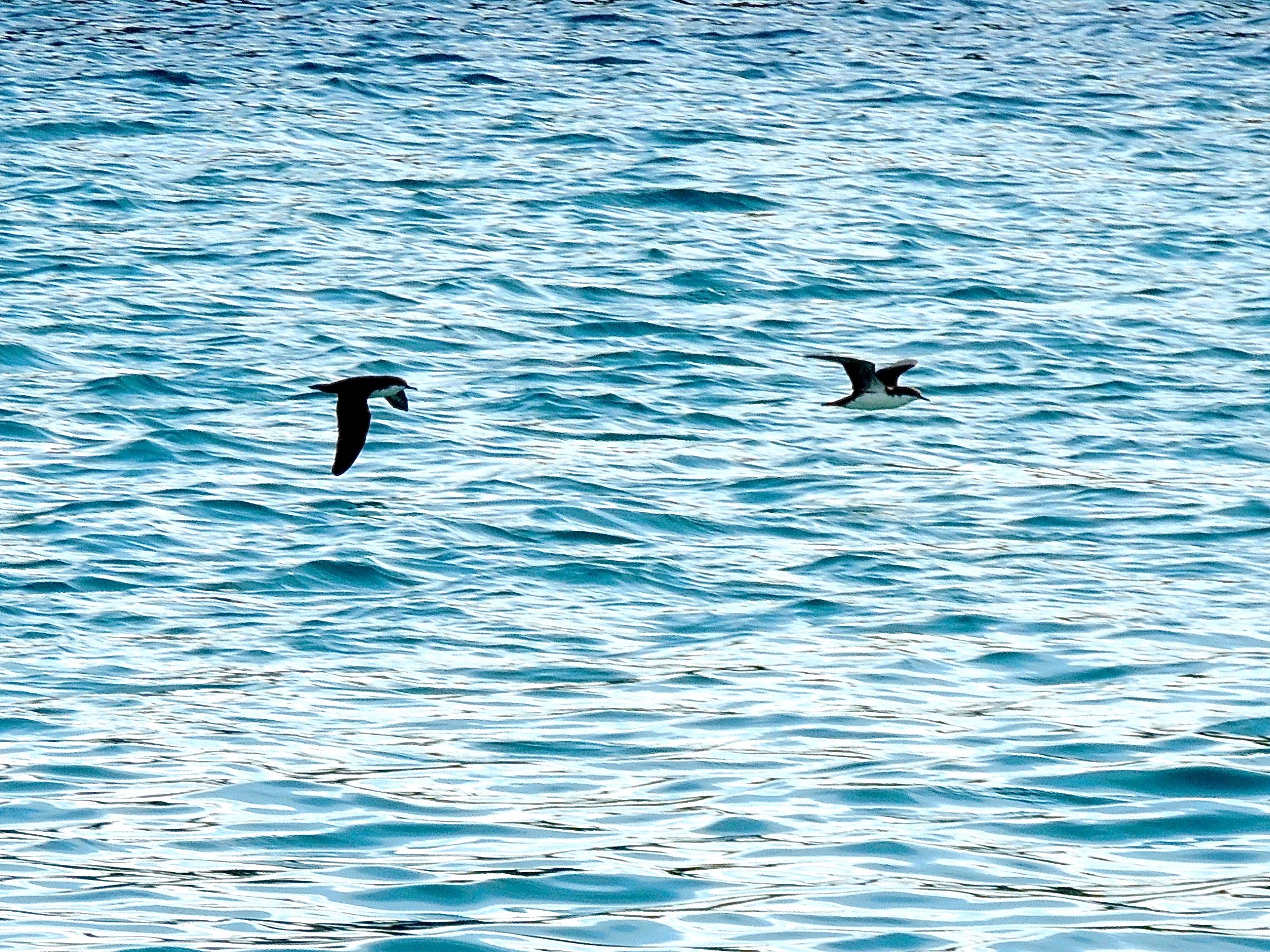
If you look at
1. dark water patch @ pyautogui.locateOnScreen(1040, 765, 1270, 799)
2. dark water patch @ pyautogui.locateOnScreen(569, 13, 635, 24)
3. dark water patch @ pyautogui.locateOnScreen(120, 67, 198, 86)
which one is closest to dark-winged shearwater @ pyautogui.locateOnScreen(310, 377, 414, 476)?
dark water patch @ pyautogui.locateOnScreen(1040, 765, 1270, 799)

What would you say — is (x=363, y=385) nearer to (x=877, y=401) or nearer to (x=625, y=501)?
(x=625, y=501)

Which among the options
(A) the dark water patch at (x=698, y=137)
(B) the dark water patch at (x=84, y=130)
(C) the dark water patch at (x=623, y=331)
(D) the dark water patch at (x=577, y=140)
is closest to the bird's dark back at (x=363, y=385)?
(C) the dark water patch at (x=623, y=331)

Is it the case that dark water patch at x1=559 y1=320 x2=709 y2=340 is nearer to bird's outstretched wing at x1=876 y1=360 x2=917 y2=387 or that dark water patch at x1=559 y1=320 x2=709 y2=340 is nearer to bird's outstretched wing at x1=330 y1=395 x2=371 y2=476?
bird's outstretched wing at x1=876 y1=360 x2=917 y2=387

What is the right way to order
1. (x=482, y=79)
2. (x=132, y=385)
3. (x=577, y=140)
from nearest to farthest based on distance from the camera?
(x=132, y=385)
(x=577, y=140)
(x=482, y=79)

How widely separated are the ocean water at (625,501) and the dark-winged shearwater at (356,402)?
41.4 inches

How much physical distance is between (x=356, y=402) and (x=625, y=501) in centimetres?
284

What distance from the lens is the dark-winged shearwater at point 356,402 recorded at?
1314 centimetres

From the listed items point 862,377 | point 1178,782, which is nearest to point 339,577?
point 862,377

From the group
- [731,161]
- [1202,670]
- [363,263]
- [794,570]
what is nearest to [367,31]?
[731,161]

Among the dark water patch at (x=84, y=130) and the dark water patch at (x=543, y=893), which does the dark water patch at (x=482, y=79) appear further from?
the dark water patch at (x=543, y=893)

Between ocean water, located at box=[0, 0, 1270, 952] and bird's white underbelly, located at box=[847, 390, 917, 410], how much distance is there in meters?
0.90

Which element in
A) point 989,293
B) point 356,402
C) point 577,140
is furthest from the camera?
point 577,140

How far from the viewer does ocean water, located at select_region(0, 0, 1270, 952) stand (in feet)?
32.0

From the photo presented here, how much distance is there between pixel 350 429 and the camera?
43.6 ft
